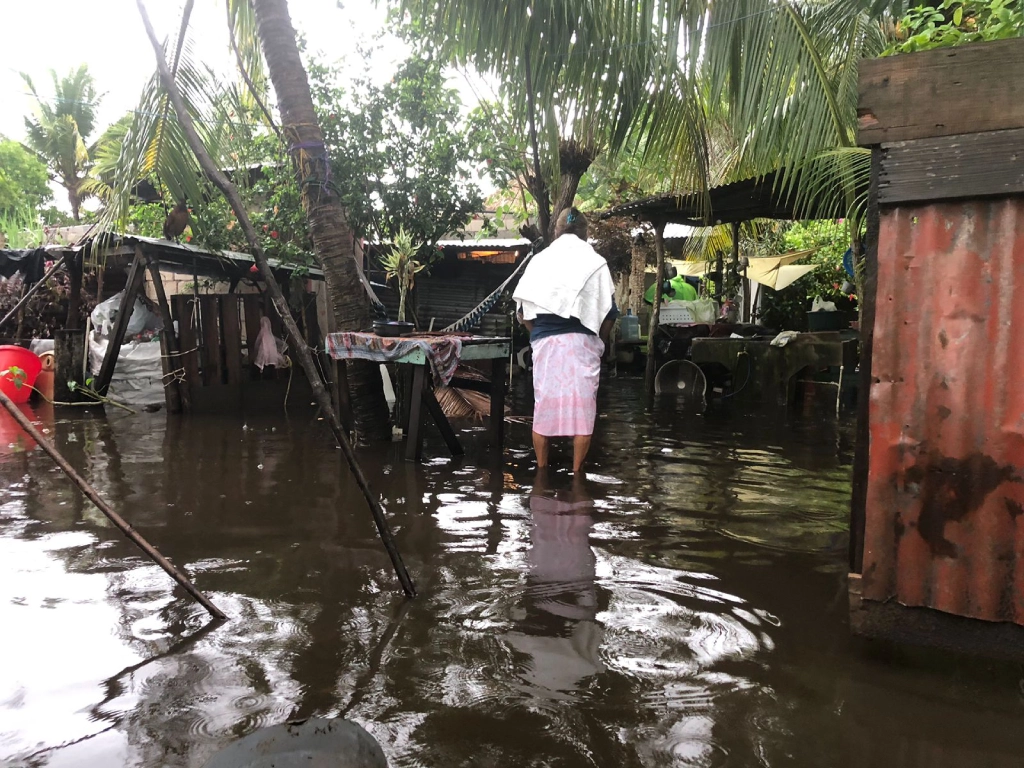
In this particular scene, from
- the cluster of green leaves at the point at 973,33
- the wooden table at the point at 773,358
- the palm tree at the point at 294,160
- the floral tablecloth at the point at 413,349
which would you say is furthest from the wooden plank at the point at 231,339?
the cluster of green leaves at the point at 973,33

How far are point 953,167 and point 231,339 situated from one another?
865 cm

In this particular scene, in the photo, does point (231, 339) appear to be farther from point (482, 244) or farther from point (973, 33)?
point (973, 33)

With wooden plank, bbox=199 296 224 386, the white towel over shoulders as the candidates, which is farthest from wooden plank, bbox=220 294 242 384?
the white towel over shoulders

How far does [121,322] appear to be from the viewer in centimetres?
849

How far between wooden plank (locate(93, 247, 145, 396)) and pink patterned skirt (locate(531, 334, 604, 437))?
543 cm

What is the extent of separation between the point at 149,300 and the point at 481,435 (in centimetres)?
525

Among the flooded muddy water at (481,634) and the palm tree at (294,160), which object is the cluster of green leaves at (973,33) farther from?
the palm tree at (294,160)

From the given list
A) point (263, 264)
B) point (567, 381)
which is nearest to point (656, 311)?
point (567, 381)

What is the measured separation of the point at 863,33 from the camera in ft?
22.9

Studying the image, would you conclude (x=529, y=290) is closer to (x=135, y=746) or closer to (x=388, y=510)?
(x=388, y=510)

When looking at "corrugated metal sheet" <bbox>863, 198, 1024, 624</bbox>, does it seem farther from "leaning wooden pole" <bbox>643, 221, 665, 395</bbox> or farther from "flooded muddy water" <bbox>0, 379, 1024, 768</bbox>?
"leaning wooden pole" <bbox>643, 221, 665, 395</bbox>

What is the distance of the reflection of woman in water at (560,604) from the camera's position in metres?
2.35

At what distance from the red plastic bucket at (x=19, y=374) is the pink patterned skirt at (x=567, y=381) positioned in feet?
22.7

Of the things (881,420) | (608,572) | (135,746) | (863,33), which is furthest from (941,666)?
(863,33)
